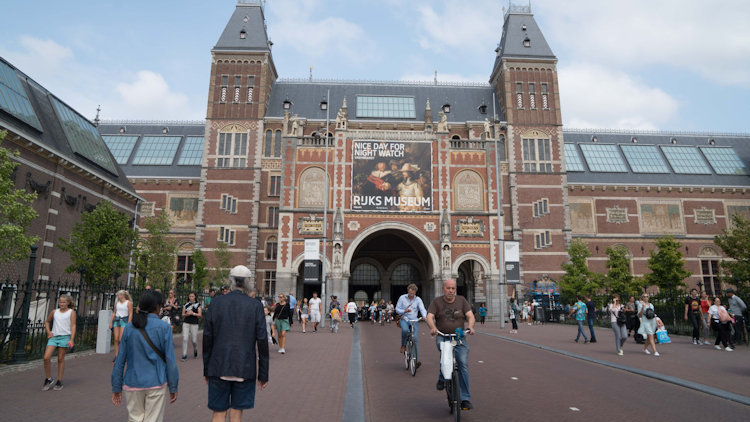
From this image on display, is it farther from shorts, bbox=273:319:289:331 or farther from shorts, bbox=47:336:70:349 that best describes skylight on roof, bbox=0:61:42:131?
shorts, bbox=47:336:70:349

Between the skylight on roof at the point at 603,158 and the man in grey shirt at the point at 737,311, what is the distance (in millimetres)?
31944

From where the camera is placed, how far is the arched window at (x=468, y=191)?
3297 centimetres

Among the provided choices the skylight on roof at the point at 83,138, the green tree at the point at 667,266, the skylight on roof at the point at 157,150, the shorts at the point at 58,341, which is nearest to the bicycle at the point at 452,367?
the shorts at the point at 58,341

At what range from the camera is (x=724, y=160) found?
152 feet

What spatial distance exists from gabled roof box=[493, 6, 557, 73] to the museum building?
7.6 inches

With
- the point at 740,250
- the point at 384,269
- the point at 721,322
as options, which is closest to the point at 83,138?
the point at 384,269

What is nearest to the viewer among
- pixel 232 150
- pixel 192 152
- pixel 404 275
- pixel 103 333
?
pixel 103 333

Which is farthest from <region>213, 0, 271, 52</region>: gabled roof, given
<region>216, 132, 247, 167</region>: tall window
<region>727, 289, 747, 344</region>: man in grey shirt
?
<region>727, 289, 747, 344</region>: man in grey shirt

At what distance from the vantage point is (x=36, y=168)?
1931cm

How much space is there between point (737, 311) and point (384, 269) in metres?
27.9

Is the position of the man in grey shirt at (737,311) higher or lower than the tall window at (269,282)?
lower

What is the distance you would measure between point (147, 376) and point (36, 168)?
64.8 feet

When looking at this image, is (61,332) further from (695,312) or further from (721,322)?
(695,312)

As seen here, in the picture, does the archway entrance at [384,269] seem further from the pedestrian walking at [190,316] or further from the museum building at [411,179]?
the pedestrian walking at [190,316]
